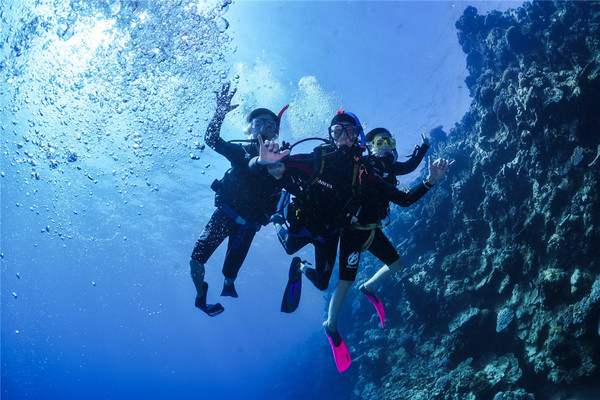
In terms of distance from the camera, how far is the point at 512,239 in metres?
9.60

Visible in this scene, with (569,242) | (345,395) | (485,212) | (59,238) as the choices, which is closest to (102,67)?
(485,212)

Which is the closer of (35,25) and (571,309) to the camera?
(571,309)

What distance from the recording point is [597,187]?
23.9ft

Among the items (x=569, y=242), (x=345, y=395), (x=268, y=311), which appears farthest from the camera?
(x=268, y=311)

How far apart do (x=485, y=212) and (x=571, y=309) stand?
4780 millimetres

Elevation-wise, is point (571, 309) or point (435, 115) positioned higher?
point (435, 115)

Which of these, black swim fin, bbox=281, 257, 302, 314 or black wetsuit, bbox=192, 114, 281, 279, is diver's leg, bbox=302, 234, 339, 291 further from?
black wetsuit, bbox=192, 114, 281, 279

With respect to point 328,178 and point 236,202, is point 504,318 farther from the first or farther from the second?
point 236,202

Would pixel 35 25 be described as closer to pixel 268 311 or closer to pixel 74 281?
pixel 74 281

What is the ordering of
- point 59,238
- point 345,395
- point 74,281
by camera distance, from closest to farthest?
1. point 345,395
2. point 59,238
3. point 74,281

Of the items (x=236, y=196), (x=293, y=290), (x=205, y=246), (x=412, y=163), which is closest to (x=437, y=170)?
(x=412, y=163)

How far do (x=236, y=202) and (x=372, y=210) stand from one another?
263cm

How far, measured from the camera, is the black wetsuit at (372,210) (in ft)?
17.4

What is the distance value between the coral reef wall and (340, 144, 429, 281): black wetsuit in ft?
17.3
